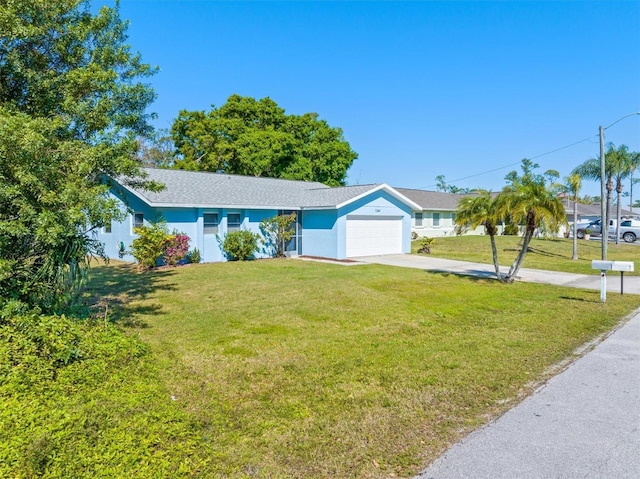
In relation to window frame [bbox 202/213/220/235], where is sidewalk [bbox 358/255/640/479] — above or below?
below

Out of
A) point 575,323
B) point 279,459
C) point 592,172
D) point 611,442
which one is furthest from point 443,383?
point 592,172

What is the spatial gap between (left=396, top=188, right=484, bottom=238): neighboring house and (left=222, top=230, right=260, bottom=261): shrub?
18571 millimetres

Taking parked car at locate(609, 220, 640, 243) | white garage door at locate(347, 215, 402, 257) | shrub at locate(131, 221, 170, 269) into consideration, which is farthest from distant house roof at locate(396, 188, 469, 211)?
shrub at locate(131, 221, 170, 269)

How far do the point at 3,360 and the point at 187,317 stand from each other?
356 centimetres

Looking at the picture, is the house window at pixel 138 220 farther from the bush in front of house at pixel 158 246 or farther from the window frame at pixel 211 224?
the window frame at pixel 211 224

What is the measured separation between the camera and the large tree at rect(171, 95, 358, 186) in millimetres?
31828

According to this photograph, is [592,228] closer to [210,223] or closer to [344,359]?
[210,223]

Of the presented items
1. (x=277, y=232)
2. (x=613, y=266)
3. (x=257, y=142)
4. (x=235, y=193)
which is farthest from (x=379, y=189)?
(x=257, y=142)

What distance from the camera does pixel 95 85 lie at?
6.52 m

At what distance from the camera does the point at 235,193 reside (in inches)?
731

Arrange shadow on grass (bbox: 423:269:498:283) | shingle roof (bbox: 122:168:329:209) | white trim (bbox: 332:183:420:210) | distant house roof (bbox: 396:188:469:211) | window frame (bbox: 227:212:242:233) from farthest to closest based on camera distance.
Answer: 1. distant house roof (bbox: 396:188:469:211)
2. white trim (bbox: 332:183:420:210)
3. window frame (bbox: 227:212:242:233)
4. shingle roof (bbox: 122:168:329:209)
5. shadow on grass (bbox: 423:269:498:283)

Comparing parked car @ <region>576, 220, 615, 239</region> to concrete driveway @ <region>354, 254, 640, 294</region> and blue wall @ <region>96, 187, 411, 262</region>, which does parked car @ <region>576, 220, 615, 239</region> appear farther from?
concrete driveway @ <region>354, 254, 640, 294</region>

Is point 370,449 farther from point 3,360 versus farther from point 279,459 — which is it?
point 3,360

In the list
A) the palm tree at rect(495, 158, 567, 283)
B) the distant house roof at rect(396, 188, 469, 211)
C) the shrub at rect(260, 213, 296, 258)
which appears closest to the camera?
the palm tree at rect(495, 158, 567, 283)
